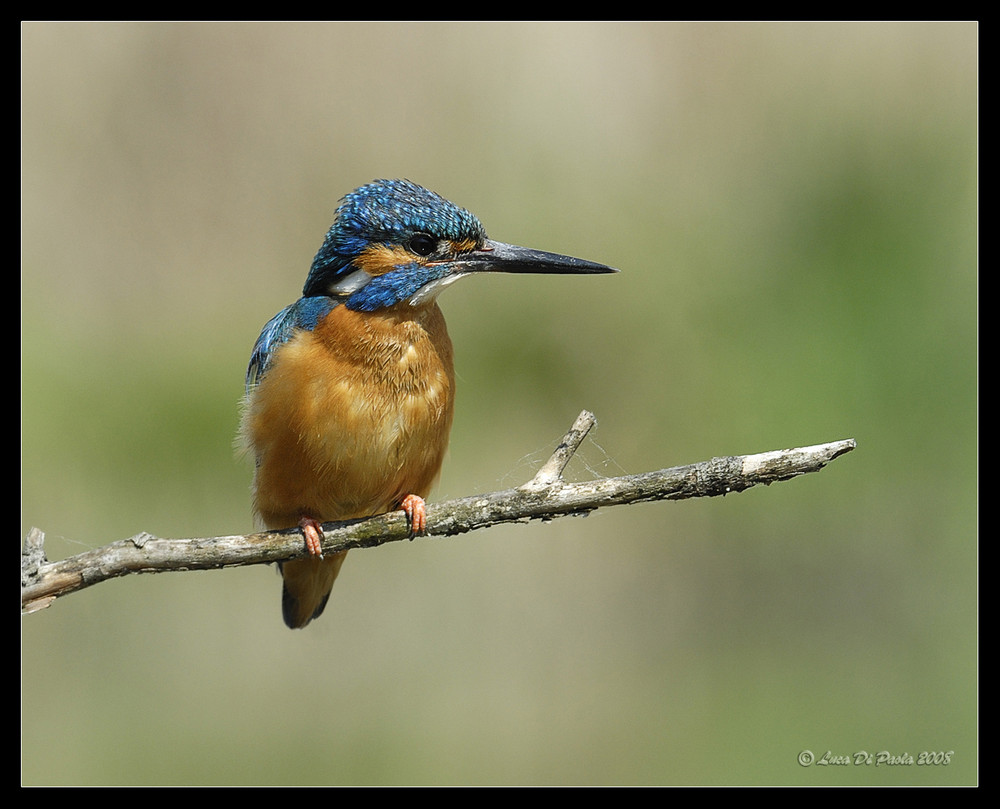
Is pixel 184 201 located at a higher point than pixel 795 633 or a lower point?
higher

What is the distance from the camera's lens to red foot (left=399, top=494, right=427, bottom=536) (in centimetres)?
273

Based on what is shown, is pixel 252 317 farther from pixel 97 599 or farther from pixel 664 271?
pixel 664 271

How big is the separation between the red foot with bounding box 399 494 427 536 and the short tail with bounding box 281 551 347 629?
1.88 ft

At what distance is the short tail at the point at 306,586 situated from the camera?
3.41 m

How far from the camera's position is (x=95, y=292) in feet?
17.2

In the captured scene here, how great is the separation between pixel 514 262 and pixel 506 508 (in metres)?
0.85

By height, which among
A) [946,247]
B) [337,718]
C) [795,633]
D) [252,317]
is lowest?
[337,718]

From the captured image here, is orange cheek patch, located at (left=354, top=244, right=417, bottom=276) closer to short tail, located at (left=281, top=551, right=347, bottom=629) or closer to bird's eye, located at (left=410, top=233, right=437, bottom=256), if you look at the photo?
bird's eye, located at (left=410, top=233, right=437, bottom=256)

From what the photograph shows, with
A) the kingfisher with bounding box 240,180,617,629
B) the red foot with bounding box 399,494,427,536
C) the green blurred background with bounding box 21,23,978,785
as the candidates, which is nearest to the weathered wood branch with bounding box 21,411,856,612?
the red foot with bounding box 399,494,427,536

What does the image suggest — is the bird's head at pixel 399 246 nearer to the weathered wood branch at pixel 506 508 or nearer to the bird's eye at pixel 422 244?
the bird's eye at pixel 422 244

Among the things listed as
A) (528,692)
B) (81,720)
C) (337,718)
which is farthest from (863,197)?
(81,720)

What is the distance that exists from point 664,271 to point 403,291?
112 inches

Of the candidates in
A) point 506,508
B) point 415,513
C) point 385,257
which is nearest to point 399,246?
point 385,257

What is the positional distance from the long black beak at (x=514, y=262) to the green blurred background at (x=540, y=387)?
223cm
